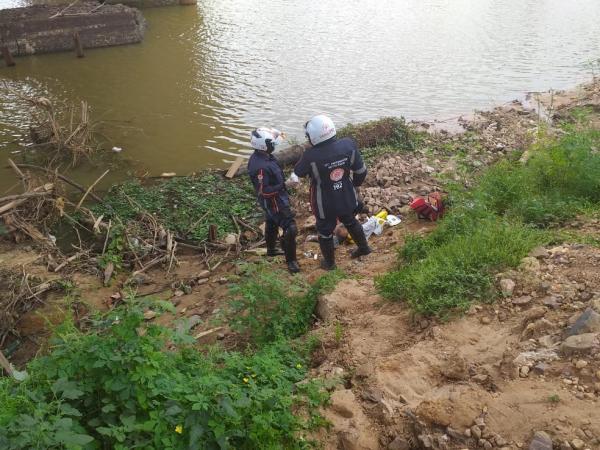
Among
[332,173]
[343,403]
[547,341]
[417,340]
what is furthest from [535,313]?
[332,173]

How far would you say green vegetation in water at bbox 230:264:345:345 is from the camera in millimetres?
4742

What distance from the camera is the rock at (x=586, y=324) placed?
3.67 m

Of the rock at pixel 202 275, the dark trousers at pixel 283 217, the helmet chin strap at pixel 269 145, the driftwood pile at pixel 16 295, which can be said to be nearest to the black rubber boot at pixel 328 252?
the dark trousers at pixel 283 217

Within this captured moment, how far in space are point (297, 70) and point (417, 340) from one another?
1274cm

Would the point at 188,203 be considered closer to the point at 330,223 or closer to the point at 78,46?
the point at 330,223

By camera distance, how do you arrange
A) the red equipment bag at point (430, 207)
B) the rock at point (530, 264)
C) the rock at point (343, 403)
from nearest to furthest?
the rock at point (343, 403), the rock at point (530, 264), the red equipment bag at point (430, 207)

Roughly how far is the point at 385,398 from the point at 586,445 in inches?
50.8

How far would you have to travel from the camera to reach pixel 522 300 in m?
4.38

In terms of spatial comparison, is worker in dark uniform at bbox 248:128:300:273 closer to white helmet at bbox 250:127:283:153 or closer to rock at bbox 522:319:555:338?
white helmet at bbox 250:127:283:153

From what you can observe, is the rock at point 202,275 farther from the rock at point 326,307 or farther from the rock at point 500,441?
the rock at point 500,441

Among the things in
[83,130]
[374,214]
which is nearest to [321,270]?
[374,214]

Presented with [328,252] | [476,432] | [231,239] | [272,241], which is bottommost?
[231,239]

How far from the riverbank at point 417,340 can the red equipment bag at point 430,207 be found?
0.69 feet

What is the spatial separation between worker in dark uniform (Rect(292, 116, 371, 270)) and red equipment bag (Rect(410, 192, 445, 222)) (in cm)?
125
